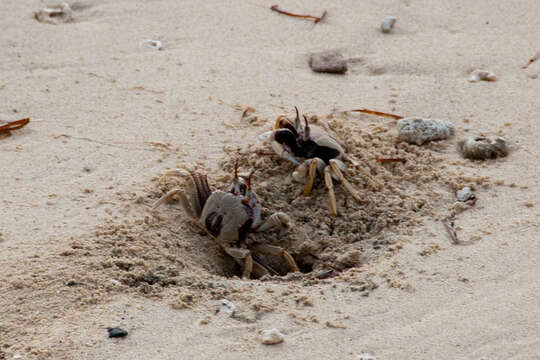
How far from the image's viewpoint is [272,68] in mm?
5453

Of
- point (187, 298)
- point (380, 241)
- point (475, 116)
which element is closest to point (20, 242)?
point (187, 298)

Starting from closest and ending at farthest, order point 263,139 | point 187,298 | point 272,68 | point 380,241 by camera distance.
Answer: point 187,298 < point 380,241 < point 263,139 < point 272,68

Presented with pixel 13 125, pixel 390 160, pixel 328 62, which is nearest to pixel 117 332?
pixel 390 160

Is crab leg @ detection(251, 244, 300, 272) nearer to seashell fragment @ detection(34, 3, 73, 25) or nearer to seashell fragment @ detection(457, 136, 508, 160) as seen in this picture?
seashell fragment @ detection(457, 136, 508, 160)

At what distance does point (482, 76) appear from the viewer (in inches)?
208

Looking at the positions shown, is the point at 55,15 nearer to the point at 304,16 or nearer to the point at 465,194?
the point at 304,16

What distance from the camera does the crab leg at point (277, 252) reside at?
12.4 feet

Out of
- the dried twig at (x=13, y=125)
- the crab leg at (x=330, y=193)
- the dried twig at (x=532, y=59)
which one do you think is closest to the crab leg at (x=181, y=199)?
the crab leg at (x=330, y=193)

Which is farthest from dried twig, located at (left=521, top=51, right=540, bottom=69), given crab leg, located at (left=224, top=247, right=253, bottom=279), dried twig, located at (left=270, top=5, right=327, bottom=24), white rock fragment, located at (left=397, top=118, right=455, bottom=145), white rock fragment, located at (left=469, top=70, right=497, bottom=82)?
crab leg, located at (left=224, top=247, right=253, bottom=279)

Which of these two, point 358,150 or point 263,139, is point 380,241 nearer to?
point 358,150

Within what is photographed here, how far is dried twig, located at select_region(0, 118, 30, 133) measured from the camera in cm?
456

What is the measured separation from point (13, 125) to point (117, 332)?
223 centimetres

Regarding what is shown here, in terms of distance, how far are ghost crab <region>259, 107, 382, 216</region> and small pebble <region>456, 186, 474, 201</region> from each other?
0.45 meters

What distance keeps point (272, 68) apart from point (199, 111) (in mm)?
841
